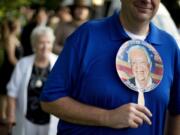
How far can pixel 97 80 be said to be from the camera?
9.48ft

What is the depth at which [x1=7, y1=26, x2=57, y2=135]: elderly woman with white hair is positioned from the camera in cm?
618

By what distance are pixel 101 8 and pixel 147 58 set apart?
1285cm

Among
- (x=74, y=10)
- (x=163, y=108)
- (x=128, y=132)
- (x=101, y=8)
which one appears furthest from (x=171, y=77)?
(x=101, y=8)

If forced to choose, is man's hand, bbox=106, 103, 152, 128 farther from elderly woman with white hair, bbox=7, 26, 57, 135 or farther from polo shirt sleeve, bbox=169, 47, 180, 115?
elderly woman with white hair, bbox=7, 26, 57, 135

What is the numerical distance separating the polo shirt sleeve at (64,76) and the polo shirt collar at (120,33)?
18cm

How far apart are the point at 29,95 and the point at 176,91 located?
3.32 m

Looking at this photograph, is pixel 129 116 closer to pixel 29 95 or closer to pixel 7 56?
pixel 29 95

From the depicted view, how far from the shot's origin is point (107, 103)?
113 inches

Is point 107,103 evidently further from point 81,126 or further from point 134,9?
point 134,9

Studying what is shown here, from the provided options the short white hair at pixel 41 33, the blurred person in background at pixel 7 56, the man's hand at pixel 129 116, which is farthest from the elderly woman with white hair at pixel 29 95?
the blurred person in background at pixel 7 56

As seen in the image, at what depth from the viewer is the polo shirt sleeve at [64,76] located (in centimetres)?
291

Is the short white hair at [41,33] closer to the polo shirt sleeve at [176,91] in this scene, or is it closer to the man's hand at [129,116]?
the polo shirt sleeve at [176,91]

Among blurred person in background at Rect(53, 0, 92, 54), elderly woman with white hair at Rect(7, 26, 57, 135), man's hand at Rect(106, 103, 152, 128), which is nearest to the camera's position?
man's hand at Rect(106, 103, 152, 128)

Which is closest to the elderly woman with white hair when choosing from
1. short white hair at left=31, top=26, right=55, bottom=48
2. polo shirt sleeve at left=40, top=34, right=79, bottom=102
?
short white hair at left=31, top=26, right=55, bottom=48
